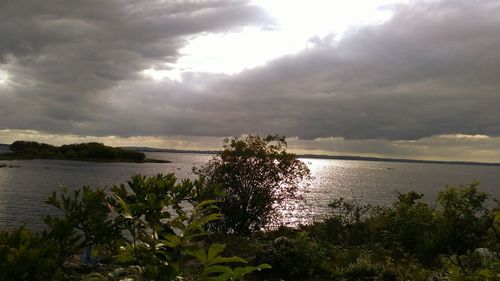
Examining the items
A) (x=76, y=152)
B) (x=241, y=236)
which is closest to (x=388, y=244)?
(x=241, y=236)

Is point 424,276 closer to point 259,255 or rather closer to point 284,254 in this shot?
point 284,254

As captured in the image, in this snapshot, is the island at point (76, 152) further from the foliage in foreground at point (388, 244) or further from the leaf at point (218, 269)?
the leaf at point (218, 269)

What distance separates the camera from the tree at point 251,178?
813 inches

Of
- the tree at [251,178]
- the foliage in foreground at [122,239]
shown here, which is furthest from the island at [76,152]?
the foliage in foreground at [122,239]

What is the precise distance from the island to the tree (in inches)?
5920

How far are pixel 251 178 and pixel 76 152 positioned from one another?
6180 inches

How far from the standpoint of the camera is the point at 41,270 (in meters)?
1.80

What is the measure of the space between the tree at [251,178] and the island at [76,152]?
150377mm

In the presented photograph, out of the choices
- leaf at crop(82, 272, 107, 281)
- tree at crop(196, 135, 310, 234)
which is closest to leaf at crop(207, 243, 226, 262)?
leaf at crop(82, 272, 107, 281)

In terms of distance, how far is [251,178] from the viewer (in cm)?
2088

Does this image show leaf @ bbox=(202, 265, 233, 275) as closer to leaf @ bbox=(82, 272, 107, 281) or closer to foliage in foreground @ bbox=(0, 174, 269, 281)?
foliage in foreground @ bbox=(0, 174, 269, 281)

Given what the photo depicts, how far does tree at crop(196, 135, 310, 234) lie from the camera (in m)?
20.6

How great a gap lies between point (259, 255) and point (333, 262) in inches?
103

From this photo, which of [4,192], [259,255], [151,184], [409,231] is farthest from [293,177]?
[4,192]
